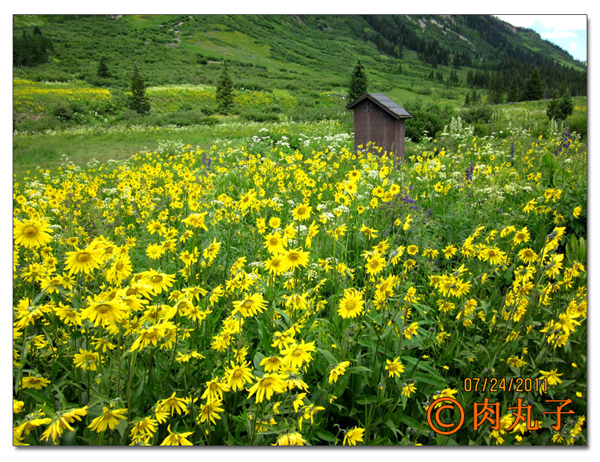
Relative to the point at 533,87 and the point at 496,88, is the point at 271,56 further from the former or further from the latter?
the point at 533,87

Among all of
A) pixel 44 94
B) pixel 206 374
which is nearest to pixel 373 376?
pixel 206 374

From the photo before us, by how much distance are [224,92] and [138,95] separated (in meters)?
1.13

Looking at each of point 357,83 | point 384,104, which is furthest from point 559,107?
point 384,104

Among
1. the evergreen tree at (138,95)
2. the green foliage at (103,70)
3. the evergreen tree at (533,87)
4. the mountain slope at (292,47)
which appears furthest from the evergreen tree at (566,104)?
the green foliage at (103,70)

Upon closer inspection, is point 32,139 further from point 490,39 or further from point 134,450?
point 490,39

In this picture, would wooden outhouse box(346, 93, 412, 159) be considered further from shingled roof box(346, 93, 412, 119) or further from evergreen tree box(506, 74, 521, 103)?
evergreen tree box(506, 74, 521, 103)

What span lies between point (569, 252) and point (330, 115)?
541 centimetres

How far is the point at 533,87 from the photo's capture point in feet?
12.3

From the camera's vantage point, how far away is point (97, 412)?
1592 mm

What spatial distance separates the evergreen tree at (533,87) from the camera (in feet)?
11.6

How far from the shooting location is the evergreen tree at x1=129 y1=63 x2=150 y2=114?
392 cm

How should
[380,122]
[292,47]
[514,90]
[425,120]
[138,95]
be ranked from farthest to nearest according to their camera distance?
[425,120] → [380,122] → [138,95] → [514,90] → [292,47]

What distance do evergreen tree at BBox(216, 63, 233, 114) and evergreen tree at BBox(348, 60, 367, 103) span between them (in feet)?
4.84
